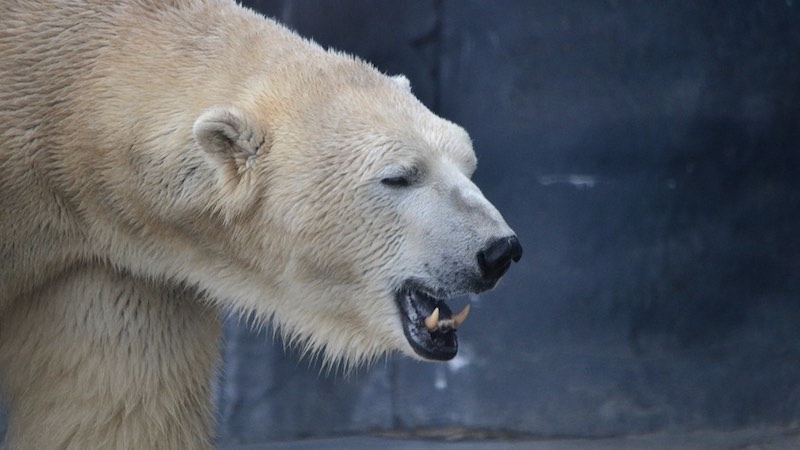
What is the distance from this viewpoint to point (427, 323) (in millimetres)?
2930

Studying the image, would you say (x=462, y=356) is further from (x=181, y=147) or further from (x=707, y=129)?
(x=181, y=147)

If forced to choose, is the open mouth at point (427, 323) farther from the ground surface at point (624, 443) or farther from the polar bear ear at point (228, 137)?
the ground surface at point (624, 443)

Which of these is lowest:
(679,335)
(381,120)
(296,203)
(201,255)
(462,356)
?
(462,356)

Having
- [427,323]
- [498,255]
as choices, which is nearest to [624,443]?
[427,323]

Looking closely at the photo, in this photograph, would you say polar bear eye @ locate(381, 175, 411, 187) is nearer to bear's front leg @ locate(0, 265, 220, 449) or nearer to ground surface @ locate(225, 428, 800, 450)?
bear's front leg @ locate(0, 265, 220, 449)

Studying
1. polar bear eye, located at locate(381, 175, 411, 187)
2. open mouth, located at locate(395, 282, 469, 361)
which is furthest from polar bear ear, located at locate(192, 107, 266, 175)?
open mouth, located at locate(395, 282, 469, 361)

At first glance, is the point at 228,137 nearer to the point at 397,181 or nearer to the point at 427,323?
the point at 397,181

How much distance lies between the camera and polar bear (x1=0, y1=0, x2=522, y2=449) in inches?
113

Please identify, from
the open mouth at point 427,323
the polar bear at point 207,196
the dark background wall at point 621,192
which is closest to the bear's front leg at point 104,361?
the polar bear at point 207,196

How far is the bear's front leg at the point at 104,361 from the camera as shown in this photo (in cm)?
318

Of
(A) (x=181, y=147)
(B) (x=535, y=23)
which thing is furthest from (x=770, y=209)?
(A) (x=181, y=147)

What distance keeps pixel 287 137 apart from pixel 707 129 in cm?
205

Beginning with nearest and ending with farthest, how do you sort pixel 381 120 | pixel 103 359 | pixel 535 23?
1. pixel 381 120
2. pixel 103 359
3. pixel 535 23

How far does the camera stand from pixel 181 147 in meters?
2.92
